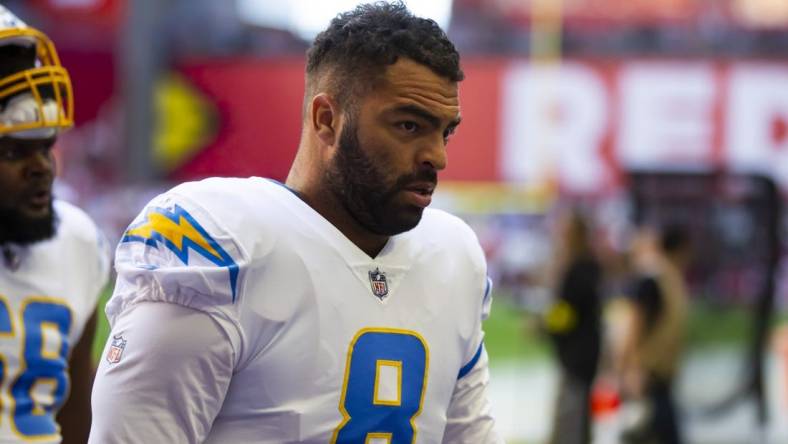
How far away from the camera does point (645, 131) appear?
14547 millimetres

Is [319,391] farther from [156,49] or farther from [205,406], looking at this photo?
Answer: [156,49]

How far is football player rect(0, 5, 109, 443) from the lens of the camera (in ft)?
8.50

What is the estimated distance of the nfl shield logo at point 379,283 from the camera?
77.7 inches

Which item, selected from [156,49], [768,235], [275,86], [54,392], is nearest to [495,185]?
[275,86]

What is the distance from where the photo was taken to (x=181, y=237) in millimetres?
1830

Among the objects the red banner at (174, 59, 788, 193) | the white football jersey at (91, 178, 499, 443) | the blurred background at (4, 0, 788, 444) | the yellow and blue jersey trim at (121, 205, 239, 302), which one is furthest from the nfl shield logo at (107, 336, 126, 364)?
the red banner at (174, 59, 788, 193)

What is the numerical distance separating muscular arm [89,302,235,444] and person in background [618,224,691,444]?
4459 mm

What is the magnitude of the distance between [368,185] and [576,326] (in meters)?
4.69

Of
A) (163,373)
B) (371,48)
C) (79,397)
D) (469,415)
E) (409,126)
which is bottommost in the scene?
(79,397)

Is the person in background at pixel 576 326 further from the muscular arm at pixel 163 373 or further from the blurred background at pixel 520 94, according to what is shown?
the blurred background at pixel 520 94

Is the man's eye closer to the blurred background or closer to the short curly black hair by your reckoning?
the short curly black hair

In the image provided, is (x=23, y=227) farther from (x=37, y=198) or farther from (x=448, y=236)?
(x=448, y=236)

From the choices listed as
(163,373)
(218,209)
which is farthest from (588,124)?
(163,373)

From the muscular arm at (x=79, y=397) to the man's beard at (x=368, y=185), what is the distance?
1.10 meters
